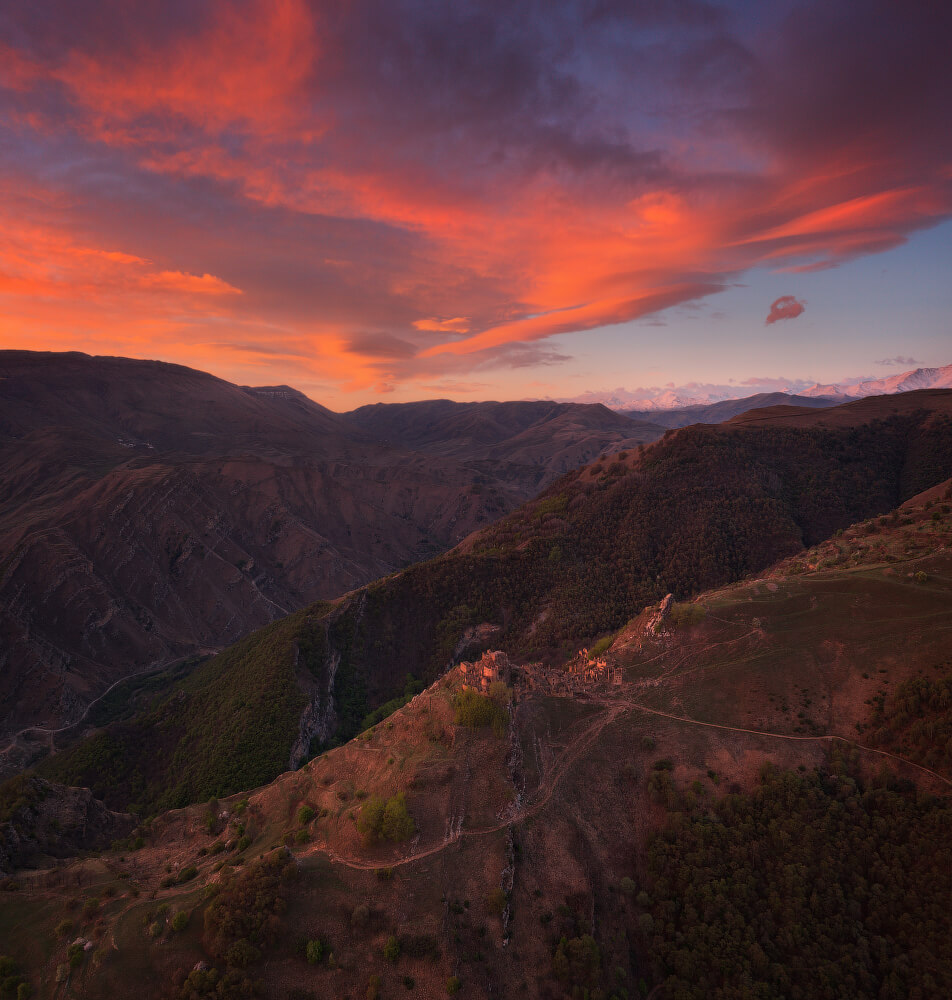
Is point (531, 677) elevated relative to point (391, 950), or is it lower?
elevated

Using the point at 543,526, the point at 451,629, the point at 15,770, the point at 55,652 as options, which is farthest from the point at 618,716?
the point at 55,652

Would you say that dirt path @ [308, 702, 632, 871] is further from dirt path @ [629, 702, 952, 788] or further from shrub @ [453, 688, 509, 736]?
shrub @ [453, 688, 509, 736]

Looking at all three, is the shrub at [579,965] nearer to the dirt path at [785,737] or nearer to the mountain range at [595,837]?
the mountain range at [595,837]

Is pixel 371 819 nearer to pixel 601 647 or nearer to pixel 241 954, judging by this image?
pixel 241 954

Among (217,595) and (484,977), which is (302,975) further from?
(217,595)

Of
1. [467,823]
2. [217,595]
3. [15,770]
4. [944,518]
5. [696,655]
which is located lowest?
[15,770]

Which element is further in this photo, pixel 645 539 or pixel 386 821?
pixel 645 539

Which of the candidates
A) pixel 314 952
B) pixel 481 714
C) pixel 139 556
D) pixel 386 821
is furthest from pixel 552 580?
pixel 139 556

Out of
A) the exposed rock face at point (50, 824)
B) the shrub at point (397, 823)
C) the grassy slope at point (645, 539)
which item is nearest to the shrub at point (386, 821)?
the shrub at point (397, 823)
